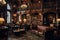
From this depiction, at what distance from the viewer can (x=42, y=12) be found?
48.0 feet

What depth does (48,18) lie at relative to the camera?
48.8ft

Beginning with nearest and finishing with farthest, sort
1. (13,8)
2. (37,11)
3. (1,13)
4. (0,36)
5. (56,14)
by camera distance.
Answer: (0,36) → (1,13) → (56,14) → (37,11) → (13,8)

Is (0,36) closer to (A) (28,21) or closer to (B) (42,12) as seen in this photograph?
(B) (42,12)

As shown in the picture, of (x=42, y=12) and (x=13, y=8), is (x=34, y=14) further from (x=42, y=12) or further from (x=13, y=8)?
(x=13, y=8)

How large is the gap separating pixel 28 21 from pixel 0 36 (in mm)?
11850

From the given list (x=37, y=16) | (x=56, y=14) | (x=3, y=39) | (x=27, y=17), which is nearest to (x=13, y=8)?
(x=27, y=17)

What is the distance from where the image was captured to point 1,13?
1009cm

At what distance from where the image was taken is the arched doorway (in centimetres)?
1443

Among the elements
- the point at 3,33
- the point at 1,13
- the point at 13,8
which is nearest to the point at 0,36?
the point at 3,33

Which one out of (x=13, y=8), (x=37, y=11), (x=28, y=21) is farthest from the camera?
(x=13, y=8)

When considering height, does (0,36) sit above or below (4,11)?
below

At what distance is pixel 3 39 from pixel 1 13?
564cm

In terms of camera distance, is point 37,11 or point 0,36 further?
point 37,11

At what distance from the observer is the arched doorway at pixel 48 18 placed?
14.4m
